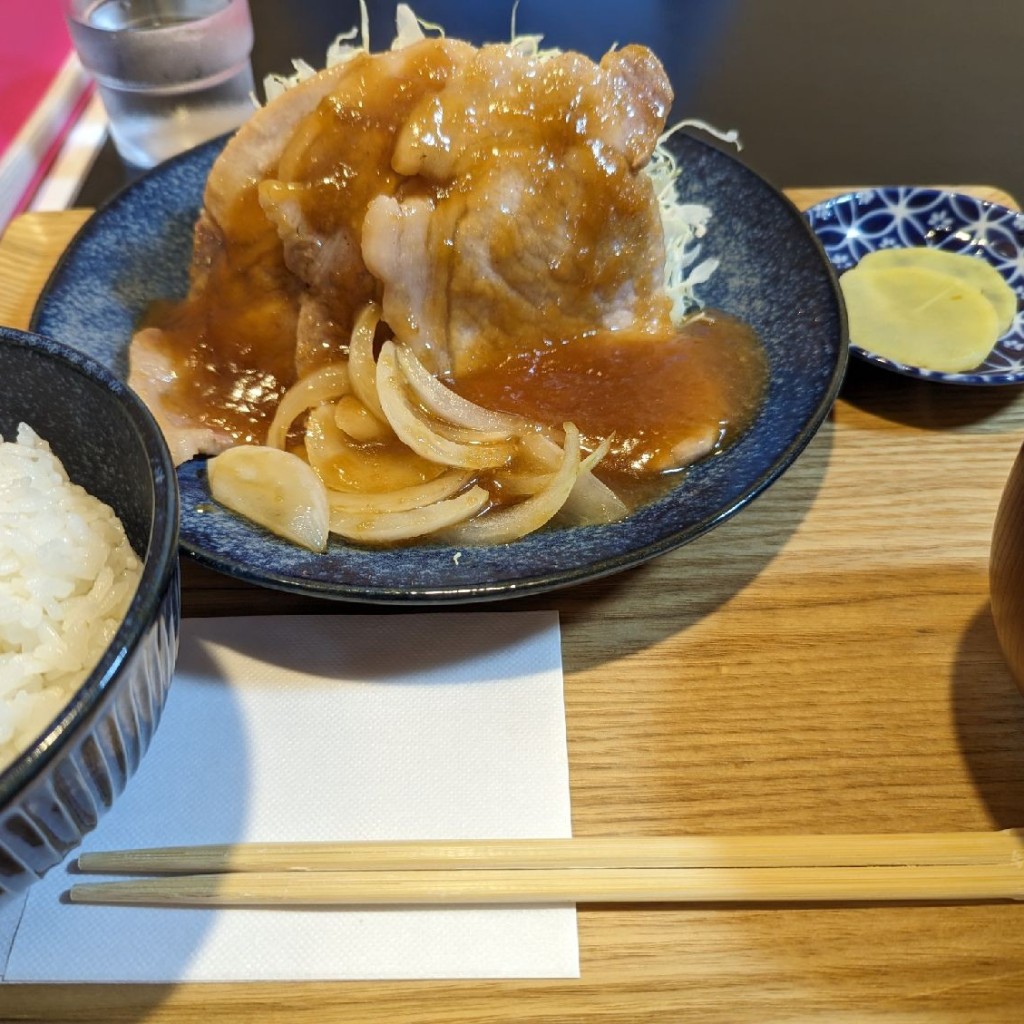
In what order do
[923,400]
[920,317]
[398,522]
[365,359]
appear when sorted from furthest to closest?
1. [920,317]
2. [923,400]
3. [365,359]
4. [398,522]

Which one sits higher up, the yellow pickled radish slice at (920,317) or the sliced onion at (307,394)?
the sliced onion at (307,394)

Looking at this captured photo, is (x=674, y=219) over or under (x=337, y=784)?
over

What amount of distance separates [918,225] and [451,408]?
1498mm

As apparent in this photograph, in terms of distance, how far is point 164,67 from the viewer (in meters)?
2.68

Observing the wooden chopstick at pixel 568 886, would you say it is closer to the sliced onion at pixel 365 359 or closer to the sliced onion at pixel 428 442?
the sliced onion at pixel 428 442

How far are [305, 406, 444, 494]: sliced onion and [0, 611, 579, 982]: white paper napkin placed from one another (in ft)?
0.85

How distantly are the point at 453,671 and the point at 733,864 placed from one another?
51 centimetres

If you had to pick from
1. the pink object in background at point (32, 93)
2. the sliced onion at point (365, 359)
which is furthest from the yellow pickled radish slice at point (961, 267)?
the pink object in background at point (32, 93)

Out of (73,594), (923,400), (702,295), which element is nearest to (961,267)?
(923,400)

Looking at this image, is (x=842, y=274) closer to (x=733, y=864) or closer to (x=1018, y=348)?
(x=1018, y=348)

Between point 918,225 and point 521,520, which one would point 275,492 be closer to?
point 521,520

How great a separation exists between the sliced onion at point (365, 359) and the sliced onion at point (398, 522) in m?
0.24

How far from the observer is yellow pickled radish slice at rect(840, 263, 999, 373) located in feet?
6.46

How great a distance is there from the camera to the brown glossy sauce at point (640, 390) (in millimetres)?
1686
